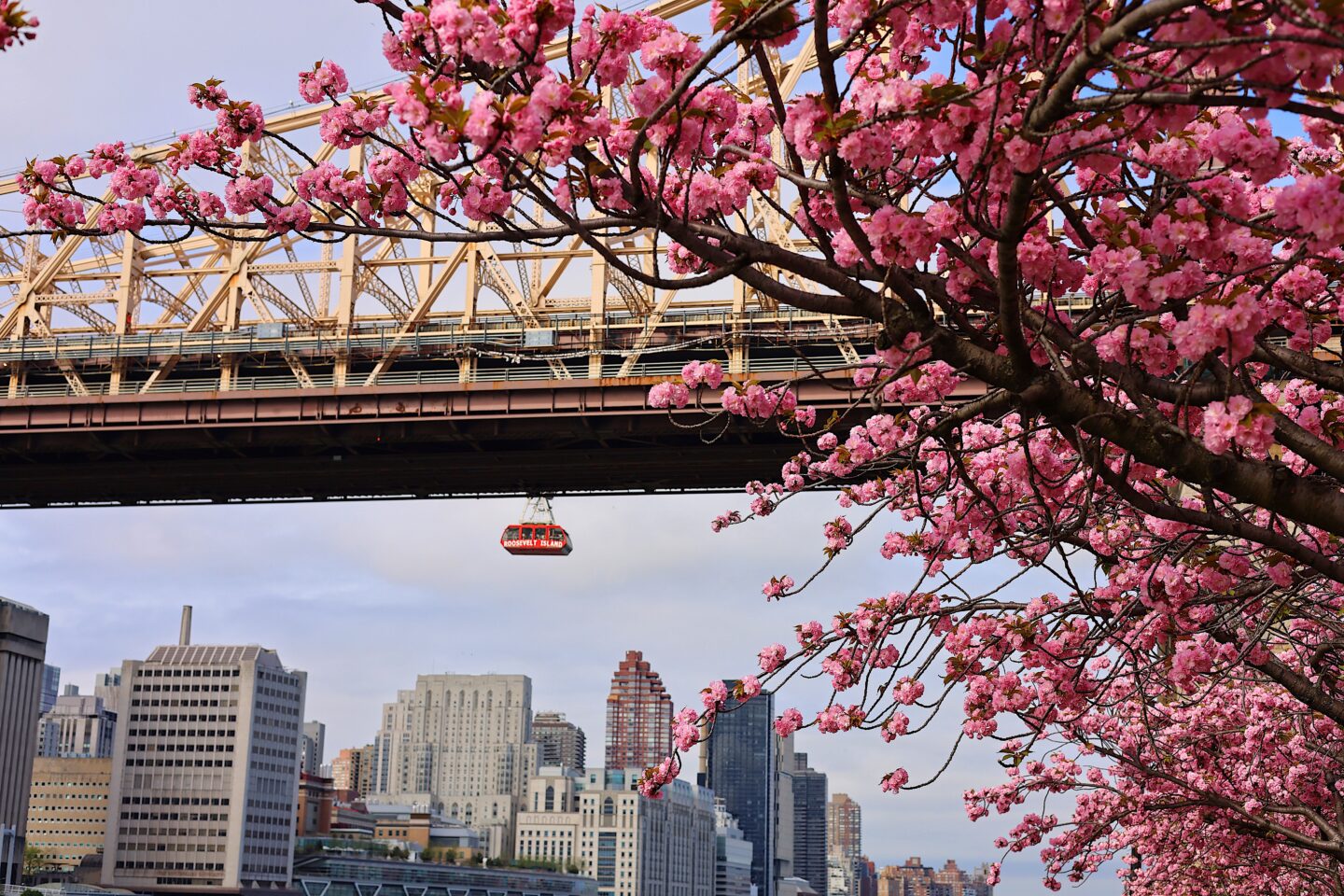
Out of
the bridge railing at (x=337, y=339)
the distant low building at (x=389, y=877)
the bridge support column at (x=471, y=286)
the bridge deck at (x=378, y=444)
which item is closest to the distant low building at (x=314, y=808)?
the distant low building at (x=389, y=877)

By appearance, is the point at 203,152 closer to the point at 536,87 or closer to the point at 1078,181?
the point at 536,87

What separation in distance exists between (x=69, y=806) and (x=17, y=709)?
5347cm

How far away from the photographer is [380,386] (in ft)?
112

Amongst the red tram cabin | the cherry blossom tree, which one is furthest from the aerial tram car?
the cherry blossom tree

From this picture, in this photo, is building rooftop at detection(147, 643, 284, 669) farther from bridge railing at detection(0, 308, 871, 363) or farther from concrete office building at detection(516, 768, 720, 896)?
bridge railing at detection(0, 308, 871, 363)

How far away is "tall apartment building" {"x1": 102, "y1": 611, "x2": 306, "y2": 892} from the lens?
5792 inches

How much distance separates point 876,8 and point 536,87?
4.75 feet

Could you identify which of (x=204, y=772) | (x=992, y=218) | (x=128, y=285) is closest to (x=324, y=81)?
(x=992, y=218)

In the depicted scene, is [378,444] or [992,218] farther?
[378,444]

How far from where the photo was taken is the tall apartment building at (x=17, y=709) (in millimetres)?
110500

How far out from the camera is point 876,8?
19.6 feet

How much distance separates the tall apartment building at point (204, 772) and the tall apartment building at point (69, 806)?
31.5 ft

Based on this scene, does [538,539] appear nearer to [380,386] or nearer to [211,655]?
[380,386]

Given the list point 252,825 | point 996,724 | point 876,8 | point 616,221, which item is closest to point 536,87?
point 616,221
